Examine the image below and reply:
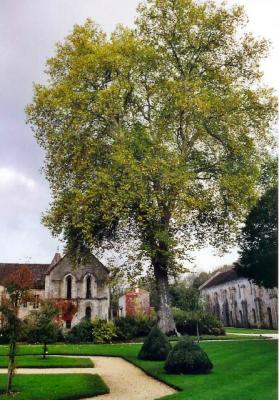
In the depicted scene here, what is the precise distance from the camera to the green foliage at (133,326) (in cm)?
3662

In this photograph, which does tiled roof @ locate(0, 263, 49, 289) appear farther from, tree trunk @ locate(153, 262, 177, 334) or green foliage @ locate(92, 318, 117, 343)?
tree trunk @ locate(153, 262, 177, 334)

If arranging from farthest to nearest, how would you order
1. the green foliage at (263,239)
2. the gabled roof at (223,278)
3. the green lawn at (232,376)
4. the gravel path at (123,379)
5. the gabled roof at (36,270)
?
the gabled roof at (223,278) → the gabled roof at (36,270) → the green foliage at (263,239) → the gravel path at (123,379) → the green lawn at (232,376)

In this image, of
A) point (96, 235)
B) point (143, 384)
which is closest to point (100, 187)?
point (96, 235)

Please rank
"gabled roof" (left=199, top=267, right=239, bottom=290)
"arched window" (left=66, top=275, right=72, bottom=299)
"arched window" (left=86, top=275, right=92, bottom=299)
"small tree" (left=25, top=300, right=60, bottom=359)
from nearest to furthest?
"small tree" (left=25, top=300, right=60, bottom=359) < "arched window" (left=86, top=275, right=92, bottom=299) < "arched window" (left=66, top=275, right=72, bottom=299) < "gabled roof" (left=199, top=267, right=239, bottom=290)

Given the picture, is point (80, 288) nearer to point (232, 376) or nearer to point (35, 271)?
point (35, 271)

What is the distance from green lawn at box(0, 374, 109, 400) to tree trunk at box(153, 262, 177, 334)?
9645 mm

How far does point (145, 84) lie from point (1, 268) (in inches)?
1377

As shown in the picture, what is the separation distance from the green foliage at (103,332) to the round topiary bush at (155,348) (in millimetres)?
12753

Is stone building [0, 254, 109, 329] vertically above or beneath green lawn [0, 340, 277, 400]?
above

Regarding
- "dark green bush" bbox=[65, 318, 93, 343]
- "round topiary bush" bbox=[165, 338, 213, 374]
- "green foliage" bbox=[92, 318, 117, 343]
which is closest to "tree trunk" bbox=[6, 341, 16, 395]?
"round topiary bush" bbox=[165, 338, 213, 374]

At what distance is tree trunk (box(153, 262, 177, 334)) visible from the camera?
87.1 feet

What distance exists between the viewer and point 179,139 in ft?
96.6

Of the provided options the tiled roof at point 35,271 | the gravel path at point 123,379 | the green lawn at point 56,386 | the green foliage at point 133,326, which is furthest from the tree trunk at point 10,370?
the tiled roof at point 35,271

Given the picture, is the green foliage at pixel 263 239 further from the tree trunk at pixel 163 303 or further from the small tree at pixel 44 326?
the small tree at pixel 44 326
